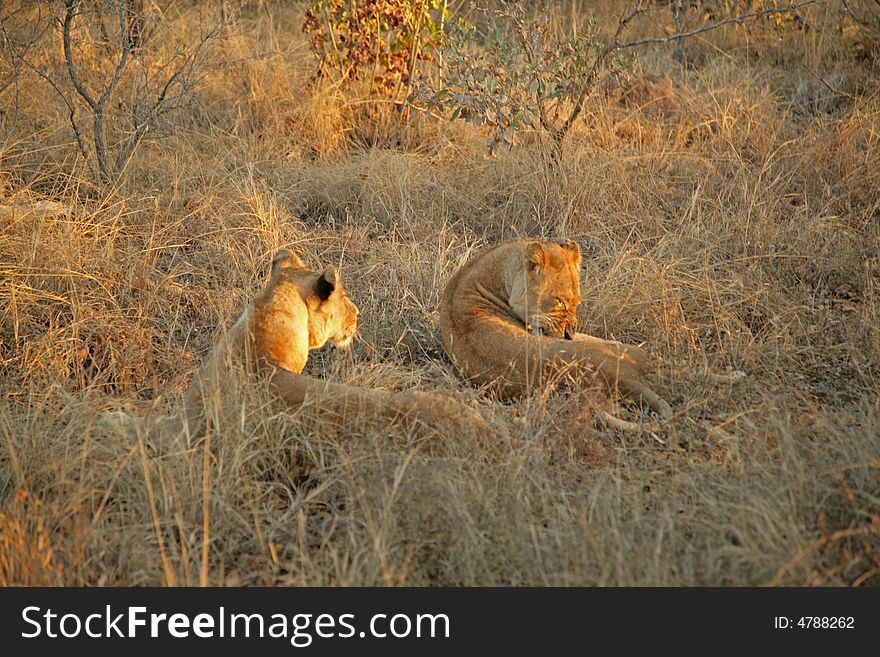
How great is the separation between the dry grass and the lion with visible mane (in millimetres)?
114

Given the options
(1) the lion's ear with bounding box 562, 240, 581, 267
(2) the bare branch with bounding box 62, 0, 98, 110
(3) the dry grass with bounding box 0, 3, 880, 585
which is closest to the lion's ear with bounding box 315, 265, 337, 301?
(3) the dry grass with bounding box 0, 3, 880, 585

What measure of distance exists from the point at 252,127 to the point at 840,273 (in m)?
5.31

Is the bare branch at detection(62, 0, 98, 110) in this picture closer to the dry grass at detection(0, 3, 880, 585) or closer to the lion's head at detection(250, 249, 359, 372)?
the dry grass at detection(0, 3, 880, 585)

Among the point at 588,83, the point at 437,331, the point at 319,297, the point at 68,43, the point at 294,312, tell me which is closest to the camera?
the point at 294,312

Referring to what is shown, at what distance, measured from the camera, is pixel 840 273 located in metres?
6.71

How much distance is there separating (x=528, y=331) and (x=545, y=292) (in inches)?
9.8

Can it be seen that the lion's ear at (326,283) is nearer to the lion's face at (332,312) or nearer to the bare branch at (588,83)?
the lion's face at (332,312)

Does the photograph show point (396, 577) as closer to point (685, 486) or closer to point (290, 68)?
point (685, 486)

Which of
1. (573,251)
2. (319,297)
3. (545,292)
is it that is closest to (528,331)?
(545,292)

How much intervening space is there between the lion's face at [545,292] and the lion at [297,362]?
121cm

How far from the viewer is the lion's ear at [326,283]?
15.6 ft

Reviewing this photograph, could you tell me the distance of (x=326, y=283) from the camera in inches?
189

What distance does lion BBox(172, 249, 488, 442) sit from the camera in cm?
440

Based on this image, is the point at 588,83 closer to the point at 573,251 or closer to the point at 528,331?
the point at 573,251
